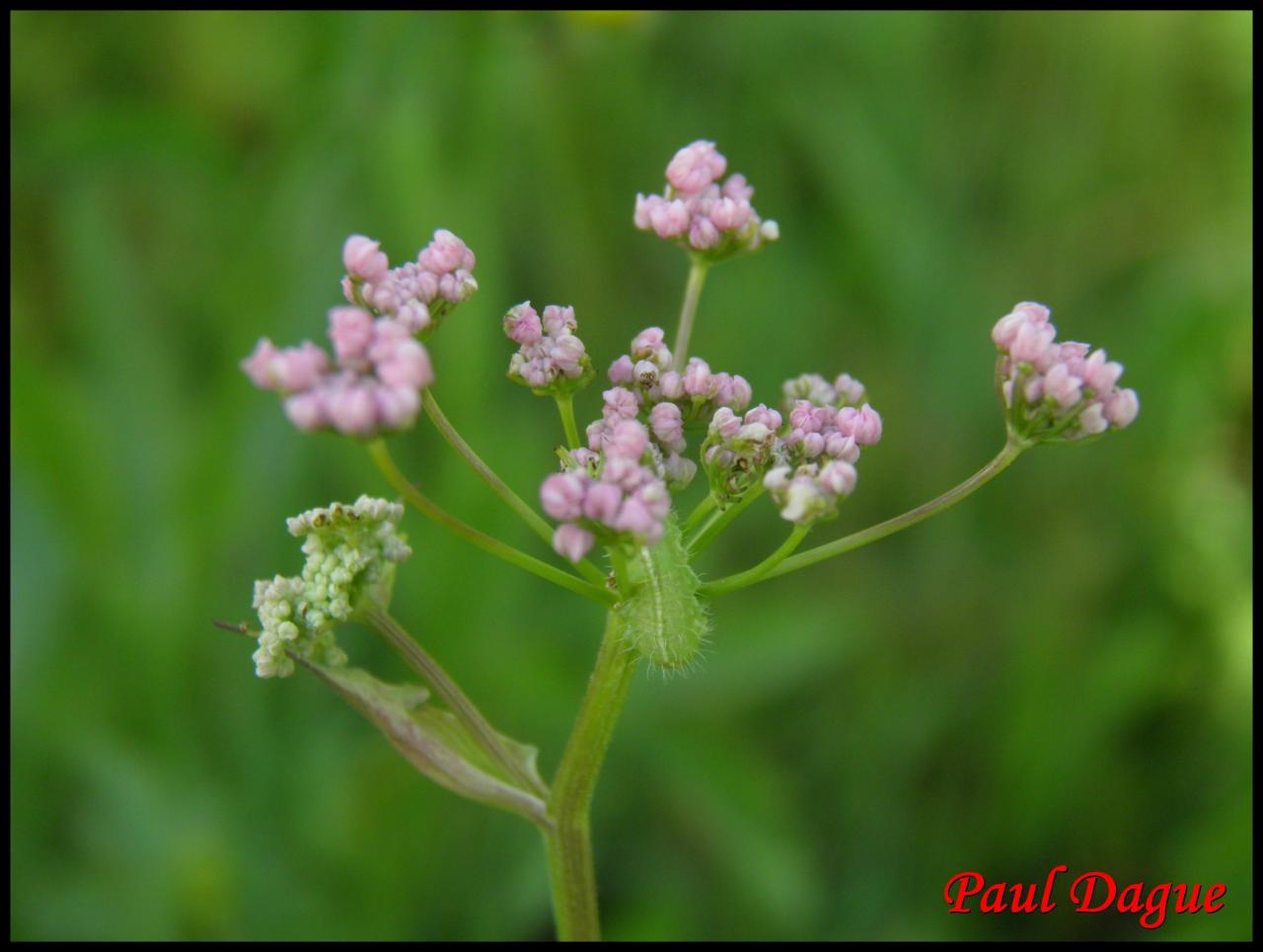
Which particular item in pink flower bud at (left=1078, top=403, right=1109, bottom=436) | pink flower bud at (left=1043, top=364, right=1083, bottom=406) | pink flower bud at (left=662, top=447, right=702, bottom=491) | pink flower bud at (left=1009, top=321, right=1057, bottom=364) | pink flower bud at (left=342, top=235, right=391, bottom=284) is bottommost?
pink flower bud at (left=662, top=447, right=702, bottom=491)

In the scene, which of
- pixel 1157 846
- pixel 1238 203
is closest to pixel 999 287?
pixel 1238 203

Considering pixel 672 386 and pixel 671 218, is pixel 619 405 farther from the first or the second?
pixel 671 218

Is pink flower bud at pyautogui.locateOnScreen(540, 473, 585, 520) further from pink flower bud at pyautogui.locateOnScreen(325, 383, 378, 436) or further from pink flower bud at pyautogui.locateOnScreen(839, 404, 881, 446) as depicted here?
pink flower bud at pyautogui.locateOnScreen(839, 404, 881, 446)

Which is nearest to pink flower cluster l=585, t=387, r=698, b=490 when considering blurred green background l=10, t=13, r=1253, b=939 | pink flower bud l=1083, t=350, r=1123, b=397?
pink flower bud l=1083, t=350, r=1123, b=397

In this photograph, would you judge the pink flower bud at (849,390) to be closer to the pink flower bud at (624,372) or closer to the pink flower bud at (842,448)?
the pink flower bud at (842,448)

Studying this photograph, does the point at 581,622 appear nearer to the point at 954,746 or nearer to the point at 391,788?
the point at 391,788

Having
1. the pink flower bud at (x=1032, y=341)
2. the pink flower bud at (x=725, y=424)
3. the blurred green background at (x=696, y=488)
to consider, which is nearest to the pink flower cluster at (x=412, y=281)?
the pink flower bud at (x=725, y=424)
